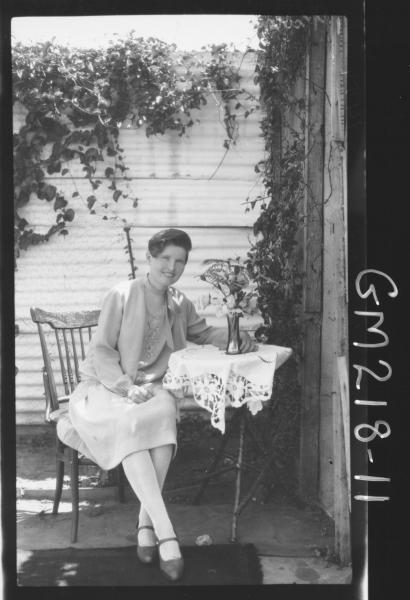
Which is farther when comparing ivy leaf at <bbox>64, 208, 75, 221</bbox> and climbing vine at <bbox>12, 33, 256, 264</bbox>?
ivy leaf at <bbox>64, 208, 75, 221</bbox>

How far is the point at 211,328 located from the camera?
4344 mm

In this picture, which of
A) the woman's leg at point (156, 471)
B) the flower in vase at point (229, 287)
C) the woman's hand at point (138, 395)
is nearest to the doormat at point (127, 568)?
the woman's leg at point (156, 471)

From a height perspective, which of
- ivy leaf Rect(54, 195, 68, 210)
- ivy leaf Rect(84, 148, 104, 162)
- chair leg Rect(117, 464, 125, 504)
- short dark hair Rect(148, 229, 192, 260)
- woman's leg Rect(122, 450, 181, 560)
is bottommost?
chair leg Rect(117, 464, 125, 504)

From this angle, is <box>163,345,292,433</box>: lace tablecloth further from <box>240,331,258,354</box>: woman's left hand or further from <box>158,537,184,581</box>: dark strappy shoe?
<box>158,537,184,581</box>: dark strappy shoe

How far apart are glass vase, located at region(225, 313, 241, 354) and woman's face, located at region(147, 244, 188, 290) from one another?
0.42 m

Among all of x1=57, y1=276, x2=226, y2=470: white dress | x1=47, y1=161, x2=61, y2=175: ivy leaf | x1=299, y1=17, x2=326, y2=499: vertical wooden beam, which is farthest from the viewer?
x1=47, y1=161, x2=61, y2=175: ivy leaf

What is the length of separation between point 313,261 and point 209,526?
1.73 metres

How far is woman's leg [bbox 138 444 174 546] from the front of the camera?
367 centimetres

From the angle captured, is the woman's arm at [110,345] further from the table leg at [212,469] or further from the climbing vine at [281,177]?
the climbing vine at [281,177]

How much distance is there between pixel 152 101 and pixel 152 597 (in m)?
3.44

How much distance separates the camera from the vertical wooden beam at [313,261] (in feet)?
13.8

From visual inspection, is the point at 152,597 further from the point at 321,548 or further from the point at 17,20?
the point at 17,20

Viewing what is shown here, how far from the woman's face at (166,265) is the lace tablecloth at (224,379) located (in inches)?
19.6

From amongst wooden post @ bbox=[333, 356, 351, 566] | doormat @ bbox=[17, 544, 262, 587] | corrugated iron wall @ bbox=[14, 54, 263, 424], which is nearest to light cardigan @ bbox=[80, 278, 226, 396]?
doormat @ bbox=[17, 544, 262, 587]
